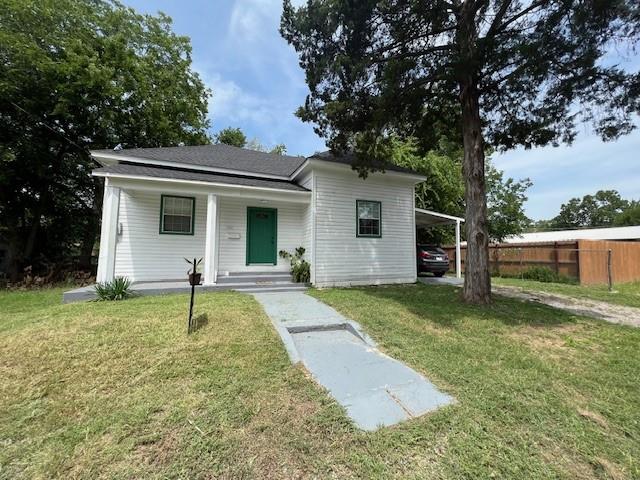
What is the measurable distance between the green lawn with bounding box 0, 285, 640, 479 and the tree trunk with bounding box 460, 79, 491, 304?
199 centimetres

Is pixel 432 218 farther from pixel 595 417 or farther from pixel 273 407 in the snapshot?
pixel 273 407

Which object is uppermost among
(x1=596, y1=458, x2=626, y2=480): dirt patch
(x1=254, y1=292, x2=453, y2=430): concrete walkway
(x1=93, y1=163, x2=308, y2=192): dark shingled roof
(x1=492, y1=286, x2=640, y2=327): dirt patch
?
(x1=93, y1=163, x2=308, y2=192): dark shingled roof

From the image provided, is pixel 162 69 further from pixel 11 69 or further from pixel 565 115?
pixel 565 115

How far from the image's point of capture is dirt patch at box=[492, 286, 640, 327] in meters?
6.25

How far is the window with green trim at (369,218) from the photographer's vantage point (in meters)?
9.95

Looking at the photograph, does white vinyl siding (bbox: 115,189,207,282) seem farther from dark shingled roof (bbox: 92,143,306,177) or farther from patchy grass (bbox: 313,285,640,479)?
patchy grass (bbox: 313,285,640,479)

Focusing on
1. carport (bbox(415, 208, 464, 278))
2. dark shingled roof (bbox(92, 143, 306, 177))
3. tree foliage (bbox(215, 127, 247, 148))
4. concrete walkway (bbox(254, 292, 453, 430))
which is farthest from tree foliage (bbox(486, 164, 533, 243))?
tree foliage (bbox(215, 127, 247, 148))

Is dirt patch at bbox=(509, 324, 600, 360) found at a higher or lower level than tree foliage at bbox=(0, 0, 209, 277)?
lower

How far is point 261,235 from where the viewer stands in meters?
9.88

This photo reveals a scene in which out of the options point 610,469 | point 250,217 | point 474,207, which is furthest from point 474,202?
point 250,217

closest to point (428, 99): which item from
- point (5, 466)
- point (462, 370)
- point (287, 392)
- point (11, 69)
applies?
point (462, 370)

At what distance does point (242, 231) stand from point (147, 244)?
286 centimetres

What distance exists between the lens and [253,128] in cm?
2738

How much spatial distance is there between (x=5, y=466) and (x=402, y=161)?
1789cm
